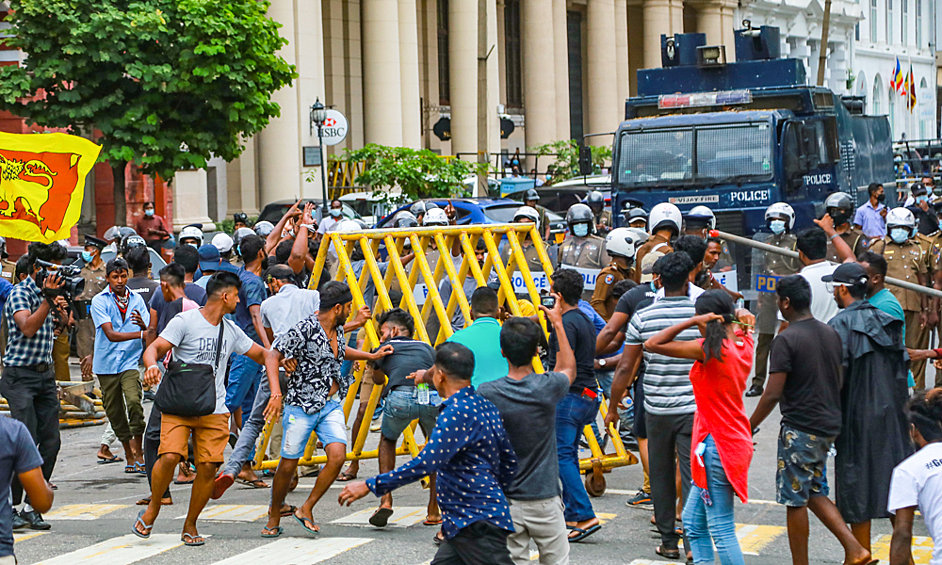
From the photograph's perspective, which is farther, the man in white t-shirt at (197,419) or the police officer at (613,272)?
the police officer at (613,272)

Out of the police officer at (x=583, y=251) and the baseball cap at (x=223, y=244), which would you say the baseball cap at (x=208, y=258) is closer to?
the baseball cap at (x=223, y=244)

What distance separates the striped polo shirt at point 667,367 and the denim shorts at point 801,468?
1.95ft

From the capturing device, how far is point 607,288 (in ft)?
31.9

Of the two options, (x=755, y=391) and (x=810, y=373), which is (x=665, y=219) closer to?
(x=755, y=391)

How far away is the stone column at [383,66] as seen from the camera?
34.1m

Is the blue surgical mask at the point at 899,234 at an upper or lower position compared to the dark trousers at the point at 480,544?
upper

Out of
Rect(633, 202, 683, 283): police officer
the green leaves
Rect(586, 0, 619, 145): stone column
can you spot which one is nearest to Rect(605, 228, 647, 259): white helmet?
Rect(633, 202, 683, 283): police officer

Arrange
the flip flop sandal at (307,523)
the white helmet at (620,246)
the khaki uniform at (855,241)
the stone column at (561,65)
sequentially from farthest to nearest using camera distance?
the stone column at (561,65), the khaki uniform at (855,241), the white helmet at (620,246), the flip flop sandal at (307,523)

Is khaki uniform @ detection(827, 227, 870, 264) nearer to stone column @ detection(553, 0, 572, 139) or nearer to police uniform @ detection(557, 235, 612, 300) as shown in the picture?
police uniform @ detection(557, 235, 612, 300)

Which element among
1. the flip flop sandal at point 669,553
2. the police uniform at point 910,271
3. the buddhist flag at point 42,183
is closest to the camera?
the flip flop sandal at point 669,553

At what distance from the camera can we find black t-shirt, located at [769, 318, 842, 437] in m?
6.52

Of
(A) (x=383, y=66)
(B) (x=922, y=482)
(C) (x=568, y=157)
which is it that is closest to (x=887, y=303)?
(B) (x=922, y=482)

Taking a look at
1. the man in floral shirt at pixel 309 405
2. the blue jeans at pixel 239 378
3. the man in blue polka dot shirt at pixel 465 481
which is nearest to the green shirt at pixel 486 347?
the man in floral shirt at pixel 309 405

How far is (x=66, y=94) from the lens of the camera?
20.2 metres
